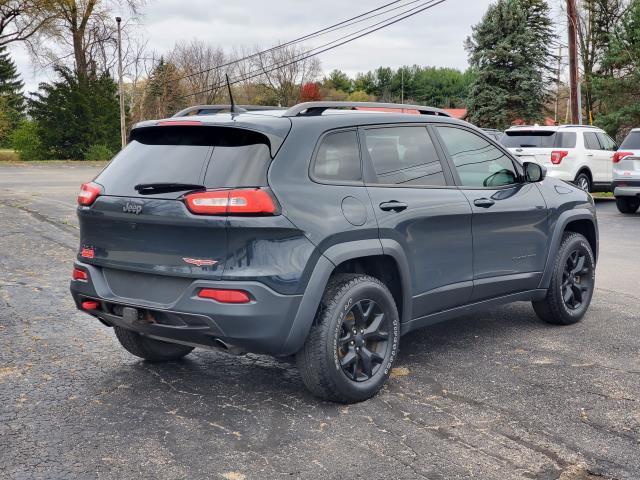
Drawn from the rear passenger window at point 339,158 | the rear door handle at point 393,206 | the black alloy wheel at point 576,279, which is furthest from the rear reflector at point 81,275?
the black alloy wheel at point 576,279

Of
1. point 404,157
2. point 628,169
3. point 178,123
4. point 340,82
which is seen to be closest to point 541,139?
point 628,169

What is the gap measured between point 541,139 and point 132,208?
14943 mm

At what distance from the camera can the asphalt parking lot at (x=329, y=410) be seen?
3549 millimetres

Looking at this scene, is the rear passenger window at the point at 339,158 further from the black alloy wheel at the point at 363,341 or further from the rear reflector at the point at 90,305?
the rear reflector at the point at 90,305

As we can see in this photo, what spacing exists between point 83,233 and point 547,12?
4733cm

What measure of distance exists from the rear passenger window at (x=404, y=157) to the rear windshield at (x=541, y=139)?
13.1 meters

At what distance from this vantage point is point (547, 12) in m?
47.0

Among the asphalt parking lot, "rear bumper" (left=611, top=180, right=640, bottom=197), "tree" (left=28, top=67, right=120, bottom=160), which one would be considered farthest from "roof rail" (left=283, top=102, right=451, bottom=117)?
"tree" (left=28, top=67, right=120, bottom=160)

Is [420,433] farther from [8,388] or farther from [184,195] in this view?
[8,388]

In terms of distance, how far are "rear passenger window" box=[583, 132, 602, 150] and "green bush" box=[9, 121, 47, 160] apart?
36.1 meters

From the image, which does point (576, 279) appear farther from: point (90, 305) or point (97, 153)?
point (97, 153)

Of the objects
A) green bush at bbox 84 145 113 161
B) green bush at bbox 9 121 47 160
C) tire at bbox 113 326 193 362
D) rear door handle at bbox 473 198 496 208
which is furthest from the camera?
green bush at bbox 9 121 47 160

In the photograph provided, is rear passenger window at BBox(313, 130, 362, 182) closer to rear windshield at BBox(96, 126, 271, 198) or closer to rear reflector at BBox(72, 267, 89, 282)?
rear windshield at BBox(96, 126, 271, 198)

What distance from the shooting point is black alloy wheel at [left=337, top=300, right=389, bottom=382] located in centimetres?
436
